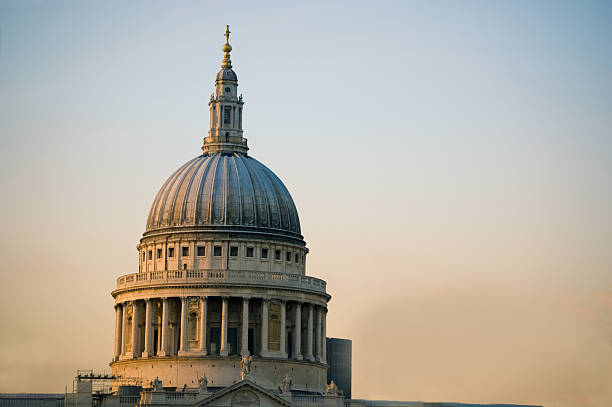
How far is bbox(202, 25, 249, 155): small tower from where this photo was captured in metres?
174

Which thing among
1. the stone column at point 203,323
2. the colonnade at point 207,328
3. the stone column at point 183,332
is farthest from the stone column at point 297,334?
the stone column at point 183,332

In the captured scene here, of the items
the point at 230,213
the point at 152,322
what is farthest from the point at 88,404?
the point at 230,213

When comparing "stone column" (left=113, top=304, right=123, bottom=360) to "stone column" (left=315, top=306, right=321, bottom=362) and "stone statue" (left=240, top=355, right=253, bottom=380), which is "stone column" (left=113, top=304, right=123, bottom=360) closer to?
"stone statue" (left=240, top=355, right=253, bottom=380)

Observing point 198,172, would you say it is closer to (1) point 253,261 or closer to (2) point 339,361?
(1) point 253,261

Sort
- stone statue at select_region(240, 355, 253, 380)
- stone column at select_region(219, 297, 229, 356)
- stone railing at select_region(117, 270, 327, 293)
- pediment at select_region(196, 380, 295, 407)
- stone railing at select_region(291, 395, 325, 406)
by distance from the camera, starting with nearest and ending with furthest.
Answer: pediment at select_region(196, 380, 295, 407) → stone statue at select_region(240, 355, 253, 380) → stone railing at select_region(291, 395, 325, 406) → stone column at select_region(219, 297, 229, 356) → stone railing at select_region(117, 270, 327, 293)

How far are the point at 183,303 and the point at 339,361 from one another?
2283cm

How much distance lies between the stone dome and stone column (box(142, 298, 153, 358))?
8.61m

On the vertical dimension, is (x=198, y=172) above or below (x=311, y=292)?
above

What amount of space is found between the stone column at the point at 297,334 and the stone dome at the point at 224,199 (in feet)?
27.6

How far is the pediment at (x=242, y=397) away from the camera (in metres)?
148

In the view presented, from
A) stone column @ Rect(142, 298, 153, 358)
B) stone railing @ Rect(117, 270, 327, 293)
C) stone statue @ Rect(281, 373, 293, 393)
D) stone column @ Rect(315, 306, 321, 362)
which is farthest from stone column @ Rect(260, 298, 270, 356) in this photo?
stone column @ Rect(142, 298, 153, 358)

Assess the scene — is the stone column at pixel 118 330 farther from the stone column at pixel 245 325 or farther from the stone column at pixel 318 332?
the stone column at pixel 318 332

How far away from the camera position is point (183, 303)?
164m

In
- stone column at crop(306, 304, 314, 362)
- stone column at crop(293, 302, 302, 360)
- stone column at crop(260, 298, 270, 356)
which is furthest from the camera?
stone column at crop(306, 304, 314, 362)
